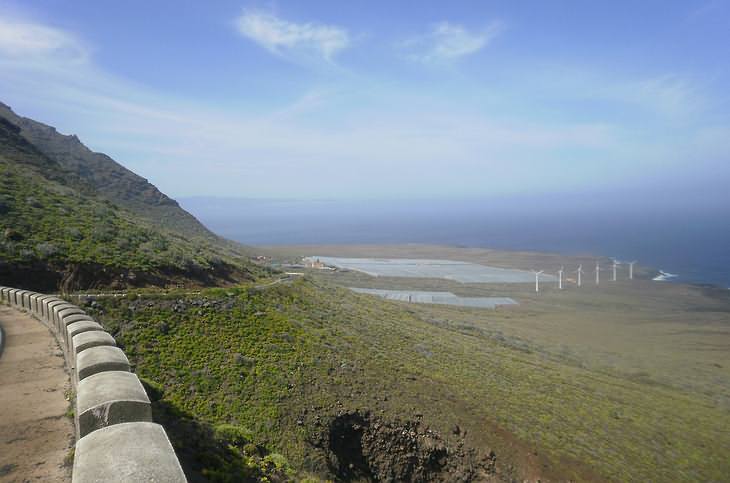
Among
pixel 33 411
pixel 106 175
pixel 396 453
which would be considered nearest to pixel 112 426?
pixel 33 411

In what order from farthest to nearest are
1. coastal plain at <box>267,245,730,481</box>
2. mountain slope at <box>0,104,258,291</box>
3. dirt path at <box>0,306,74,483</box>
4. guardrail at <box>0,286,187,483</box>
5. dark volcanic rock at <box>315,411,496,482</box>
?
coastal plain at <box>267,245,730,481</box>, mountain slope at <box>0,104,258,291</box>, dark volcanic rock at <box>315,411,496,482</box>, dirt path at <box>0,306,74,483</box>, guardrail at <box>0,286,187,483</box>

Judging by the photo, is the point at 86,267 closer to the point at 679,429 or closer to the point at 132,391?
the point at 132,391

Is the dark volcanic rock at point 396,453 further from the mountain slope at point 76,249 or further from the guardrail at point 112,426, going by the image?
the mountain slope at point 76,249

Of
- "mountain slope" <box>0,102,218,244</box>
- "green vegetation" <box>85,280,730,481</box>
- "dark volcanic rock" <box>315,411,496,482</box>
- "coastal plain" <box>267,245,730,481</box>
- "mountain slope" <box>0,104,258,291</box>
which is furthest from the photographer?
"mountain slope" <box>0,102,218,244</box>

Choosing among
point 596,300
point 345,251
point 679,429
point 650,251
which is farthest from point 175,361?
point 650,251

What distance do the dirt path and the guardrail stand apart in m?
0.35

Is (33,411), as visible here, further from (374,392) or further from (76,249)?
(76,249)

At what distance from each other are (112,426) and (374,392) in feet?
53.2

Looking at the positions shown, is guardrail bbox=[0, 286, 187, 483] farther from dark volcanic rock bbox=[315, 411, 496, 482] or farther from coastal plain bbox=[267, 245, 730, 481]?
coastal plain bbox=[267, 245, 730, 481]

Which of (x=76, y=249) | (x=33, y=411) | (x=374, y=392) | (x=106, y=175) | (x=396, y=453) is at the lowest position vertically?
(x=396, y=453)

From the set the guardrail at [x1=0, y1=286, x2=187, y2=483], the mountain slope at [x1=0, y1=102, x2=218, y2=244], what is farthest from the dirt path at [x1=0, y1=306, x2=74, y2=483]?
the mountain slope at [x1=0, y1=102, x2=218, y2=244]

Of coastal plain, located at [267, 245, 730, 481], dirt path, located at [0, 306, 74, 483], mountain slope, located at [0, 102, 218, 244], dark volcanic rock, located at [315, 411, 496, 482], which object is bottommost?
coastal plain, located at [267, 245, 730, 481]

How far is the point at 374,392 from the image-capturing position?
760 inches

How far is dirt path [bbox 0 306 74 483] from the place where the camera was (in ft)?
15.6
